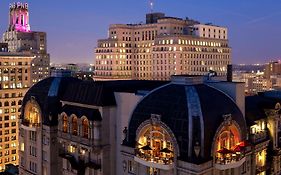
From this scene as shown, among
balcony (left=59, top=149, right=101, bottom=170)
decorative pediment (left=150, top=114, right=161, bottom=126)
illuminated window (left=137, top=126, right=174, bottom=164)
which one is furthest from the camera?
balcony (left=59, top=149, right=101, bottom=170)

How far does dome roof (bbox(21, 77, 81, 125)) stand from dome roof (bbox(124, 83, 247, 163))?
23.0m

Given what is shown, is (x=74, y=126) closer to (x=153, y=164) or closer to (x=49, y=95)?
(x=49, y=95)

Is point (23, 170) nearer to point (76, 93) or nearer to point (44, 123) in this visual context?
point (44, 123)

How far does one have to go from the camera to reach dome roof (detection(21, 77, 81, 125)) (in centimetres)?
8181

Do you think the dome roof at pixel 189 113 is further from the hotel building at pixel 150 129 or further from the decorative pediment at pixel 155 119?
the decorative pediment at pixel 155 119

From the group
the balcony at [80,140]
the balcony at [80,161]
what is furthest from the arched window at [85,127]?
the balcony at [80,161]

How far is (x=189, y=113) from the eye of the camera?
190 ft

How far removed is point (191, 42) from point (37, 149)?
115 meters

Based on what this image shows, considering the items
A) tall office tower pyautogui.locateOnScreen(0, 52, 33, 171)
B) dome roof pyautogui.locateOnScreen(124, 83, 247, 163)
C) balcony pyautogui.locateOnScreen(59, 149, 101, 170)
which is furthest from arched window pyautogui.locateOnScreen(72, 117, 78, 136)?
tall office tower pyautogui.locateOnScreen(0, 52, 33, 171)

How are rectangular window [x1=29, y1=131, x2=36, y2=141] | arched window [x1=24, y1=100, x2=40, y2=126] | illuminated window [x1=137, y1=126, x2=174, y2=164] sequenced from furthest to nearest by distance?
rectangular window [x1=29, y1=131, x2=36, y2=141] < arched window [x1=24, y1=100, x2=40, y2=126] < illuminated window [x1=137, y1=126, x2=174, y2=164]

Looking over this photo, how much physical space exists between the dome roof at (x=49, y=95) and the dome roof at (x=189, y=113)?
23004mm

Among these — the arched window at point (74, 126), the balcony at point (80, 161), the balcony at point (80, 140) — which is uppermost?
the arched window at point (74, 126)

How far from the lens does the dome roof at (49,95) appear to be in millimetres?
81812

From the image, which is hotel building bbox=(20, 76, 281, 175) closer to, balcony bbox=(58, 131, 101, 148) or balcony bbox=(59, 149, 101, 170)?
balcony bbox=(58, 131, 101, 148)
